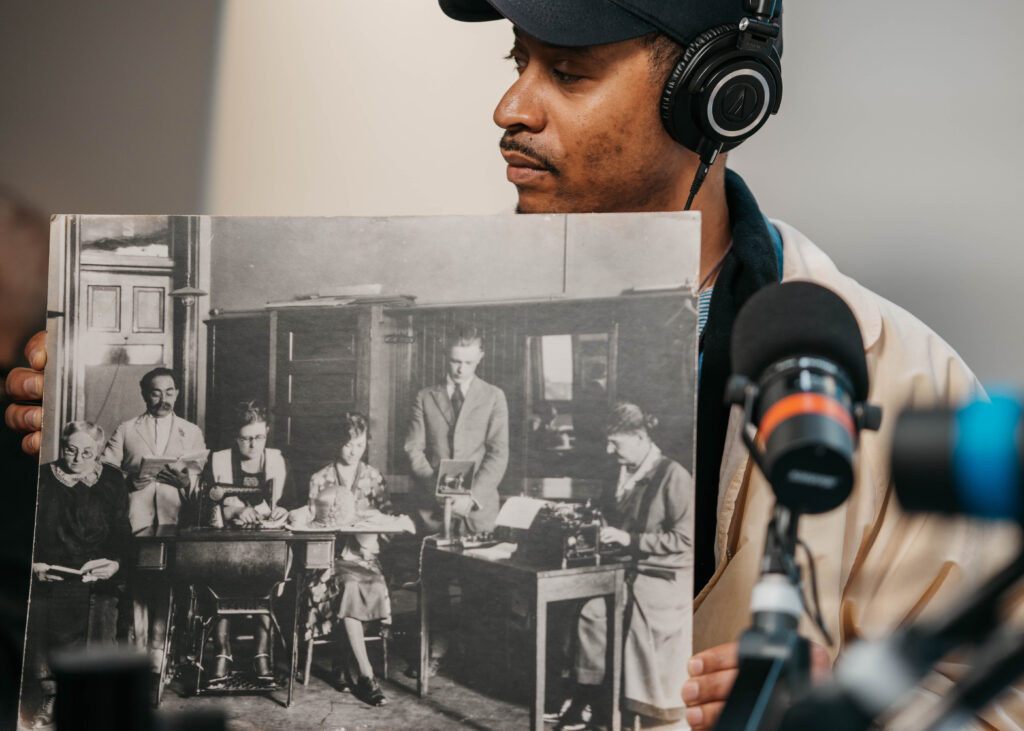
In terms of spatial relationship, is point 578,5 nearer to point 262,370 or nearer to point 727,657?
point 262,370

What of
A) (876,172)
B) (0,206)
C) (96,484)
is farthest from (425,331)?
(0,206)

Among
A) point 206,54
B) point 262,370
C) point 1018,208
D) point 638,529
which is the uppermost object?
point 206,54

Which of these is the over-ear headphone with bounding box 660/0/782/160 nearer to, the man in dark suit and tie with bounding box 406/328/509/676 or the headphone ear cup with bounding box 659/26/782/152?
the headphone ear cup with bounding box 659/26/782/152

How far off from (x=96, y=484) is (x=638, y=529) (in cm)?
46

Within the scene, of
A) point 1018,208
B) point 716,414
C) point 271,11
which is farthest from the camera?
point 271,11

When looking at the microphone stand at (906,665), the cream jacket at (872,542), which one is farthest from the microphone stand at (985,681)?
the cream jacket at (872,542)

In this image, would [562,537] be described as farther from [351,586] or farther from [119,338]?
[119,338]

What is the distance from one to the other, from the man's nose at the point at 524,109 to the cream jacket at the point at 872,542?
1.23 ft

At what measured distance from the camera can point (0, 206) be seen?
5.15 ft

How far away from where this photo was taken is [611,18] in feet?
3.32

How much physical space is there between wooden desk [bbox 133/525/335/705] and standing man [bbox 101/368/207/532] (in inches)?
1.0

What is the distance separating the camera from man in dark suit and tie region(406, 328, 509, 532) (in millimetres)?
800

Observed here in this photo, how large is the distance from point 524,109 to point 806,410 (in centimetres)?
71

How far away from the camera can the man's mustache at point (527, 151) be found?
1059 mm
